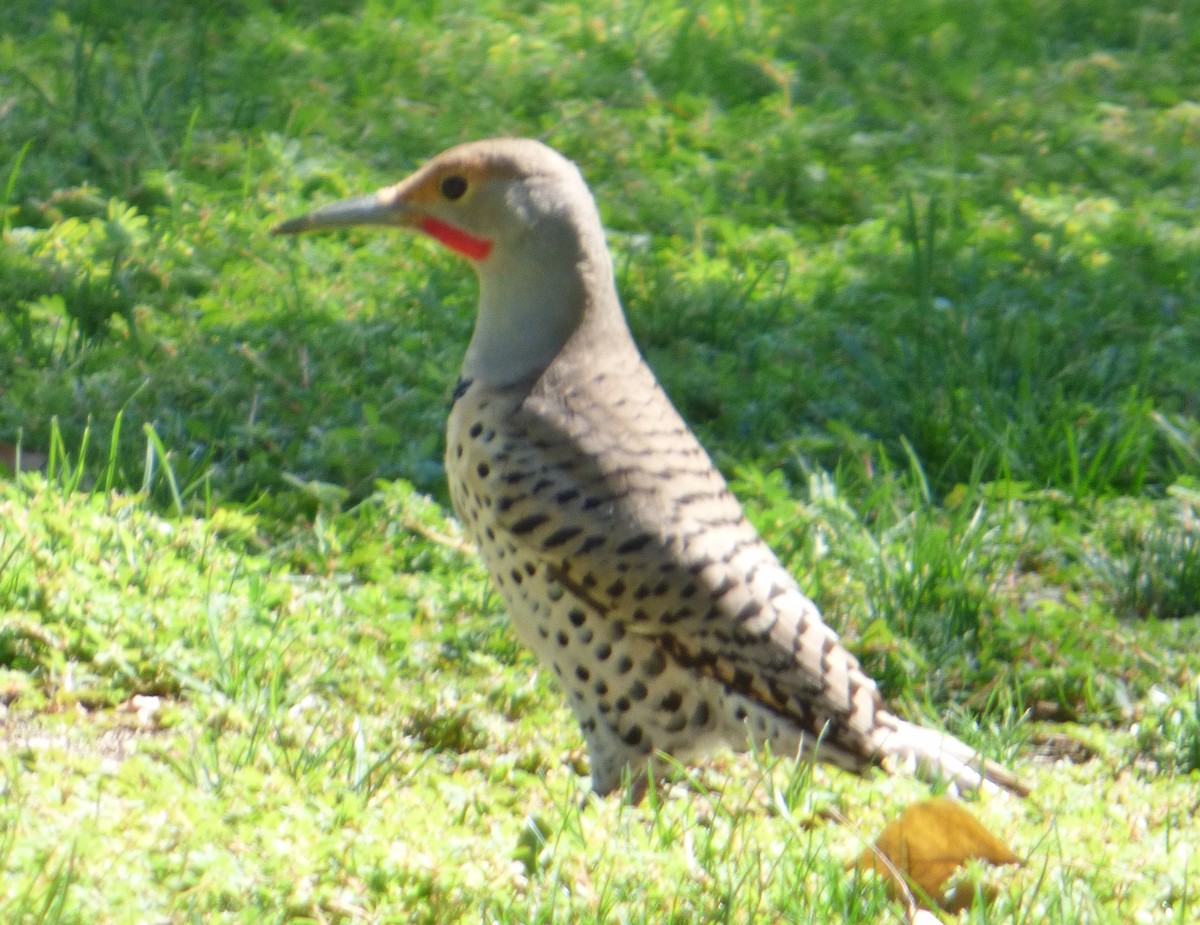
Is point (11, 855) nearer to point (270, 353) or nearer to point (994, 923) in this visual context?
point (994, 923)

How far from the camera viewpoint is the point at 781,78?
7.56 metres

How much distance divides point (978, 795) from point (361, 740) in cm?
123

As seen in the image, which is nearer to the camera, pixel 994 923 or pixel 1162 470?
pixel 994 923

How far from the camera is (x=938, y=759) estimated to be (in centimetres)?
355

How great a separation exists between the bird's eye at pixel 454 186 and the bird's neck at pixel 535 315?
7.2 inches

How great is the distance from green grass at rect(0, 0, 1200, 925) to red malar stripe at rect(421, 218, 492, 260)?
86cm

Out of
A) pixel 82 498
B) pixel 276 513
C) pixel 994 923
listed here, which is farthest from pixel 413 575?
pixel 994 923

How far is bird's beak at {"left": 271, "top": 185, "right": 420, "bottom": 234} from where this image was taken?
4156mm

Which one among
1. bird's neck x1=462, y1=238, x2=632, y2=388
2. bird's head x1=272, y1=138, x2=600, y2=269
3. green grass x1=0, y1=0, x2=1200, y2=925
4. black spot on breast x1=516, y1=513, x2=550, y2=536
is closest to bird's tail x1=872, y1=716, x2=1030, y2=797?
green grass x1=0, y1=0, x2=1200, y2=925

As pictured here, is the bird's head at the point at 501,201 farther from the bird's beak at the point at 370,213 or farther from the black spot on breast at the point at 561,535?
the black spot on breast at the point at 561,535

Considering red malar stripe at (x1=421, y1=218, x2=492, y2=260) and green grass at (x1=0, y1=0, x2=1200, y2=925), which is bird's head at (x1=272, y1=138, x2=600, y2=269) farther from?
green grass at (x1=0, y1=0, x2=1200, y2=925)

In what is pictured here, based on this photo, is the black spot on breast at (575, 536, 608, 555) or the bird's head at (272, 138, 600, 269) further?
the bird's head at (272, 138, 600, 269)

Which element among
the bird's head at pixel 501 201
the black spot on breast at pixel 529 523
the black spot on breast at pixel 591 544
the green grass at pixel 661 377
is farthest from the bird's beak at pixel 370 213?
the black spot on breast at pixel 591 544

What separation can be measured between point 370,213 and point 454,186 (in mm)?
260
